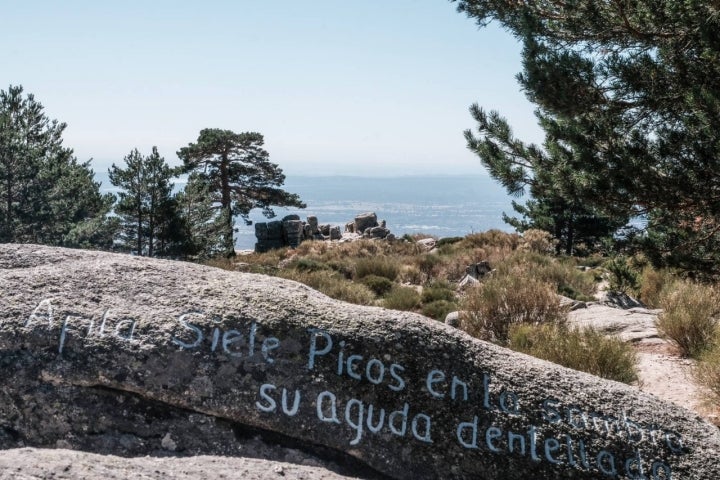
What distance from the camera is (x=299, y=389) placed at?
3719 mm

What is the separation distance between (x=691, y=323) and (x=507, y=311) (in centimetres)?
231

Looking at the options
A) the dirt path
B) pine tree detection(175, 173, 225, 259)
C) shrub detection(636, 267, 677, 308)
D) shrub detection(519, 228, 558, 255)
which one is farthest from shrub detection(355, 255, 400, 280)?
pine tree detection(175, 173, 225, 259)

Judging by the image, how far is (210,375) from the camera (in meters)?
3.65

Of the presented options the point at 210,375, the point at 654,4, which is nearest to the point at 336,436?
the point at 210,375

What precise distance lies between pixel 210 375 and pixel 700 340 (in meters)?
6.32

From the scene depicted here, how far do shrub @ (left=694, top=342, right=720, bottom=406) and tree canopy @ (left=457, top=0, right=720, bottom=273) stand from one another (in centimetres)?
145

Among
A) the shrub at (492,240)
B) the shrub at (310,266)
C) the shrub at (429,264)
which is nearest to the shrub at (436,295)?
the shrub at (429,264)

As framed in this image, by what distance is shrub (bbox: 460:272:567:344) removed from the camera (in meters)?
8.62

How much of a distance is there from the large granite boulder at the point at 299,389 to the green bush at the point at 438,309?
668cm

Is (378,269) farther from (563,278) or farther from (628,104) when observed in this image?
(628,104)

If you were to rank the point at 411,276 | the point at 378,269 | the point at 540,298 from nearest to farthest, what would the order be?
1. the point at 540,298
2. the point at 411,276
3. the point at 378,269

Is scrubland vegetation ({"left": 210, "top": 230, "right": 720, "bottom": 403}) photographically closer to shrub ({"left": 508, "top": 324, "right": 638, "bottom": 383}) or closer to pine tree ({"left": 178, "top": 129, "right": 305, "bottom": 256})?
shrub ({"left": 508, "top": 324, "right": 638, "bottom": 383})

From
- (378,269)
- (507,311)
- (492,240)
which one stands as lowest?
(378,269)

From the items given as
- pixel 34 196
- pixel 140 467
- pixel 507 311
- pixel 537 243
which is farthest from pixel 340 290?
pixel 34 196
